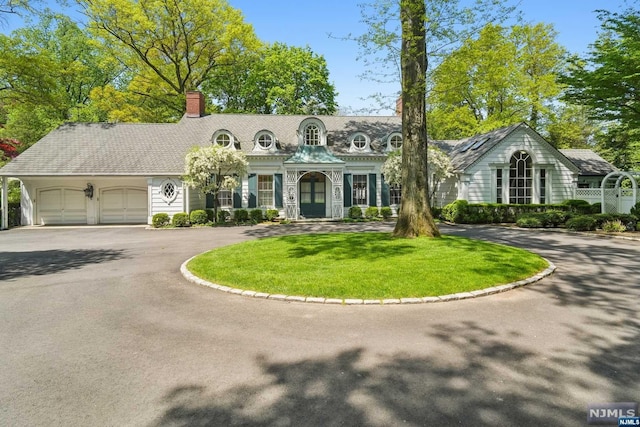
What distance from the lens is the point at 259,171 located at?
72.9ft

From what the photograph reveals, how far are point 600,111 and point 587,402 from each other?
21672 millimetres

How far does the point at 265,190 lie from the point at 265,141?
329 centimetres

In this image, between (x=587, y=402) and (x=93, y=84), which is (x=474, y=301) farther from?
(x=93, y=84)

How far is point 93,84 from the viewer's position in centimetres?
3566

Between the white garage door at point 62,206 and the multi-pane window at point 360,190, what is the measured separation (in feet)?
56.6

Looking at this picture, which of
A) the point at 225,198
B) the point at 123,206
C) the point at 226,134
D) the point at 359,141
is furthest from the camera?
the point at 359,141

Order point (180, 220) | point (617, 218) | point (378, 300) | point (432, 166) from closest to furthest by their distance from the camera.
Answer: point (378, 300)
point (617, 218)
point (180, 220)
point (432, 166)

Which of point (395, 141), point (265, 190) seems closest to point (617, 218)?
point (395, 141)

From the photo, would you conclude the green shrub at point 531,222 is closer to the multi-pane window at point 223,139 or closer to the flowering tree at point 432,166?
the flowering tree at point 432,166

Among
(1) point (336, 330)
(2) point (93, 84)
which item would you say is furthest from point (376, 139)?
(2) point (93, 84)

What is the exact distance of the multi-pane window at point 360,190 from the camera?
2323 cm

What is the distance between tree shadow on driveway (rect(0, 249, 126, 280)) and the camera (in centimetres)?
850

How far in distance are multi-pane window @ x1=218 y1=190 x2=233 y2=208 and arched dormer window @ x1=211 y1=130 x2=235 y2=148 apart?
2.95 meters

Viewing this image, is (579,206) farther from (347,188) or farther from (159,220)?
(159,220)
